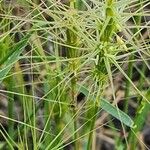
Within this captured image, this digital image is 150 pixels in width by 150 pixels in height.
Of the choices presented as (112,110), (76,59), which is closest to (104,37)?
(76,59)

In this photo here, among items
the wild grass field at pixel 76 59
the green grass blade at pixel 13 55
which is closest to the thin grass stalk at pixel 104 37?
the wild grass field at pixel 76 59

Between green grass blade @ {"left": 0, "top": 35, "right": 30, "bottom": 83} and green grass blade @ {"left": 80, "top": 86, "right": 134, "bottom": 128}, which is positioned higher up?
green grass blade @ {"left": 0, "top": 35, "right": 30, "bottom": 83}

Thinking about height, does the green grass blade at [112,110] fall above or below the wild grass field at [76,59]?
below

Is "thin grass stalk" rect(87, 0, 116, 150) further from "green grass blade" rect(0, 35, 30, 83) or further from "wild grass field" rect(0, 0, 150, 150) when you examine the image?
"green grass blade" rect(0, 35, 30, 83)

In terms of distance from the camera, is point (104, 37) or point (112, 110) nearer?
point (104, 37)

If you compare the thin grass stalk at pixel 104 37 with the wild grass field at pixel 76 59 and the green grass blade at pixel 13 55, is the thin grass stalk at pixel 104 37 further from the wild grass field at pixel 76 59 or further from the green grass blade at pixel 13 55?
the green grass blade at pixel 13 55

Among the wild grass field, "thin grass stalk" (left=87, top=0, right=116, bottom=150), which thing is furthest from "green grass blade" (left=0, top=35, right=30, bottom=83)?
"thin grass stalk" (left=87, top=0, right=116, bottom=150)

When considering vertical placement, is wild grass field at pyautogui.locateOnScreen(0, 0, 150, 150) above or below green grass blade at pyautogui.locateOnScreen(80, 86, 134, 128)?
above

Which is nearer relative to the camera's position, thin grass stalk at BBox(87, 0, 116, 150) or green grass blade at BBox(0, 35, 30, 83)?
thin grass stalk at BBox(87, 0, 116, 150)

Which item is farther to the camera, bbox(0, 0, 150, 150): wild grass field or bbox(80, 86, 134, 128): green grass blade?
bbox(80, 86, 134, 128): green grass blade

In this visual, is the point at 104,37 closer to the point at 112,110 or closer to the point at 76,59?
the point at 76,59

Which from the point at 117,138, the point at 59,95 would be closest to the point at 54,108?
the point at 59,95
